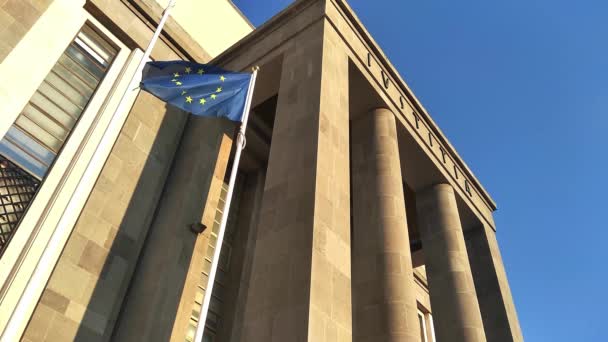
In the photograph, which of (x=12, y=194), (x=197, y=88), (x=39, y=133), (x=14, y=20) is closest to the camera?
(x=197, y=88)

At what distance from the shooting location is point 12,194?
38.6 feet

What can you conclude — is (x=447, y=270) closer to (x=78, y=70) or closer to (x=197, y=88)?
(x=197, y=88)

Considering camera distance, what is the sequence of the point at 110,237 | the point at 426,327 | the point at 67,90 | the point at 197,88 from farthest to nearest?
1. the point at 426,327
2. the point at 67,90
3. the point at 110,237
4. the point at 197,88

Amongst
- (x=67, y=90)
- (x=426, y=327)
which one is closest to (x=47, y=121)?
(x=67, y=90)

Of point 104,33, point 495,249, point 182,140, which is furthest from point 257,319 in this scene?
point 495,249

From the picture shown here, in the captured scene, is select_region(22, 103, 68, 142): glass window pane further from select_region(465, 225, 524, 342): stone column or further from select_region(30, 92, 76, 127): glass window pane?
select_region(465, 225, 524, 342): stone column

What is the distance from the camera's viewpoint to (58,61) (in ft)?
47.4

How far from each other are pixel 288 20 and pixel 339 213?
9320 mm

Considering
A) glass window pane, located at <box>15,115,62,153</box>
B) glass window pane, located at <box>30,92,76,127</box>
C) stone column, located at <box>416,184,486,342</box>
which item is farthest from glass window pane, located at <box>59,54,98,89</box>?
stone column, located at <box>416,184,486,342</box>

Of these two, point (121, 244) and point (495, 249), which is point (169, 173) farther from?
point (495, 249)

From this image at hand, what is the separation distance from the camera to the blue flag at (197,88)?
1074cm

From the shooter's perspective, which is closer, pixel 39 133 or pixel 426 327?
pixel 39 133

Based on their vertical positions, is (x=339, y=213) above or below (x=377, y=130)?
below

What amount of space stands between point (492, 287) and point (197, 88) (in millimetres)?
16303
